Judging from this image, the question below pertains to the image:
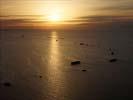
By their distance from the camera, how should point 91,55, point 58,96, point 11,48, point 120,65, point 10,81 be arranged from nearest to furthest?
point 58,96 → point 10,81 → point 120,65 → point 91,55 → point 11,48

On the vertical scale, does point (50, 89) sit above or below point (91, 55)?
below

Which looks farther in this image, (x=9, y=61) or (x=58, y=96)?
(x=9, y=61)

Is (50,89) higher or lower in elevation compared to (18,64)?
lower

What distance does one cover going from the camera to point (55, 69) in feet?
74.8

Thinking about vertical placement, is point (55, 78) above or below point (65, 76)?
below

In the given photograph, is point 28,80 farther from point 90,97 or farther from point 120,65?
point 120,65

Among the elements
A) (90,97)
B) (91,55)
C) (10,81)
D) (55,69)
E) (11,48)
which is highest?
(11,48)

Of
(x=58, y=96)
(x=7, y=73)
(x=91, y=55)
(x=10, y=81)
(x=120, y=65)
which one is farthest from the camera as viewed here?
(x=91, y=55)

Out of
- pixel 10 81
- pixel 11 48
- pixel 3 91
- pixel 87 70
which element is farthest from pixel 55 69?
pixel 11 48

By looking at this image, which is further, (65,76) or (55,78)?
(65,76)

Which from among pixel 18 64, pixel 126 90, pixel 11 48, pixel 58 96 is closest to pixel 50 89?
pixel 58 96

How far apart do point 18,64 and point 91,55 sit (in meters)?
5.76

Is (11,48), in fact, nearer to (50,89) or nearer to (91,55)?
(91,55)

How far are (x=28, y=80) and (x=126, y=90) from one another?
16.2 ft
